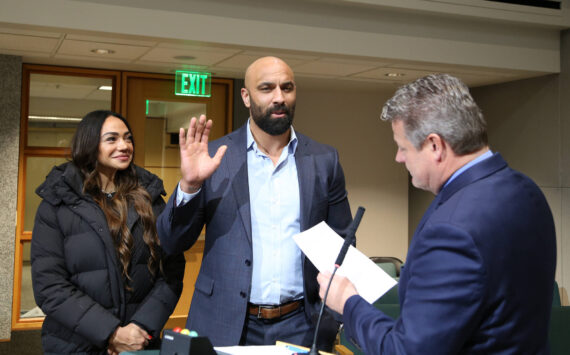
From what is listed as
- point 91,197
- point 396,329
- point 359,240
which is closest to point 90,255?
point 91,197

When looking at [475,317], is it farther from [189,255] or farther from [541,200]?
[189,255]

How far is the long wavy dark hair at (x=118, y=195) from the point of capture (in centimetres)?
217

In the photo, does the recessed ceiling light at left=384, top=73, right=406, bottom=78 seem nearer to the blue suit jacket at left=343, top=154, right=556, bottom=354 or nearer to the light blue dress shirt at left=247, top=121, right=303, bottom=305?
the light blue dress shirt at left=247, top=121, right=303, bottom=305

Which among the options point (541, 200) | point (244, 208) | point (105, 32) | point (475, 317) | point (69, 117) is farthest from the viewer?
point (69, 117)

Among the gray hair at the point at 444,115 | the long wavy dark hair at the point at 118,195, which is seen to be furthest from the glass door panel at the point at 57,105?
the gray hair at the point at 444,115

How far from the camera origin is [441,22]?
14.8 ft

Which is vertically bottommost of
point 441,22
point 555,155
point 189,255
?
point 189,255

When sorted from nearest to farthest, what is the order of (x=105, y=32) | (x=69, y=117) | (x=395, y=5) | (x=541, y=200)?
(x=541, y=200) → (x=105, y=32) → (x=395, y=5) → (x=69, y=117)

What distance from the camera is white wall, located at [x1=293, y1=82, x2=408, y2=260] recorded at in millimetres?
6469

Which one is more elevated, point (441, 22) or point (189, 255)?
point (441, 22)

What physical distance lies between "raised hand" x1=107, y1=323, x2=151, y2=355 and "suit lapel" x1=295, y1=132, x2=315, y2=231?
2.43 feet

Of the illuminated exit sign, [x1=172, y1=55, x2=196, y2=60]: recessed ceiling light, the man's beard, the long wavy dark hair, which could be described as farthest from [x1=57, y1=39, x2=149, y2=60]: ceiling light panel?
the man's beard

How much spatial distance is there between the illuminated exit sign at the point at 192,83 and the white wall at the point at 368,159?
1.56 metres

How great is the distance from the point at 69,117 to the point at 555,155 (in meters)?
4.32
